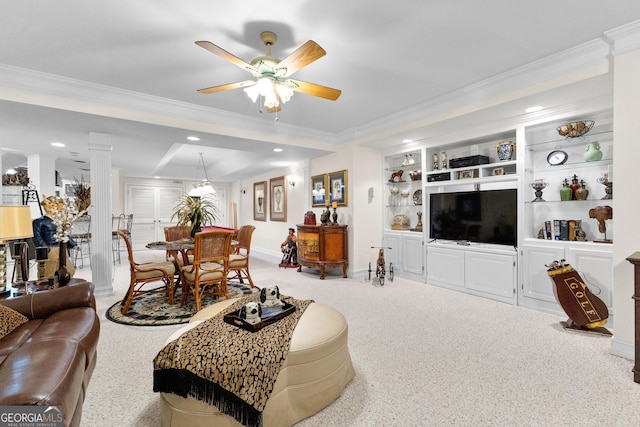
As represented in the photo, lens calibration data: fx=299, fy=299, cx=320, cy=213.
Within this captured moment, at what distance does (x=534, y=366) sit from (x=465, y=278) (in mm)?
2018

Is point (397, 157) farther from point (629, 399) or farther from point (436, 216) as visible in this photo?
point (629, 399)

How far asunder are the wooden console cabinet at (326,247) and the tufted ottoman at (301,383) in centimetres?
316

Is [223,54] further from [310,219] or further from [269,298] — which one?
[310,219]

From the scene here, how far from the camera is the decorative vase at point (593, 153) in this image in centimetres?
322

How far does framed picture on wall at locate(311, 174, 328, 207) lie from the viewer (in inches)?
235

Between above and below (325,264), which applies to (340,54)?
above

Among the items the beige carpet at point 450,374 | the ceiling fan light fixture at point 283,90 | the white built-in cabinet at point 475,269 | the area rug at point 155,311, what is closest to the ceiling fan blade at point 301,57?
the ceiling fan light fixture at point 283,90

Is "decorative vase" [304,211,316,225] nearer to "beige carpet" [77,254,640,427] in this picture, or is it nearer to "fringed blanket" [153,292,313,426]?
"beige carpet" [77,254,640,427]

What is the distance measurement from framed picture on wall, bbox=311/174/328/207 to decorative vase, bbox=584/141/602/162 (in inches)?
152

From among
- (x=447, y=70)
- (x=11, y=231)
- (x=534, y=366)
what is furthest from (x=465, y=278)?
(x=11, y=231)

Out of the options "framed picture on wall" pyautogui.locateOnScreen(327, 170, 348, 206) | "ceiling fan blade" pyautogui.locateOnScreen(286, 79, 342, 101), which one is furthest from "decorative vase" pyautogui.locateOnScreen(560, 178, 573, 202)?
"framed picture on wall" pyautogui.locateOnScreen(327, 170, 348, 206)

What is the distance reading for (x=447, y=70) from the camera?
3.02m

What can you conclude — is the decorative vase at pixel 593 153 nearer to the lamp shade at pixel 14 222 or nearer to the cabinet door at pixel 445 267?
the cabinet door at pixel 445 267

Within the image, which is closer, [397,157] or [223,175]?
[397,157]
